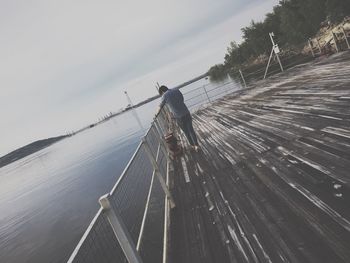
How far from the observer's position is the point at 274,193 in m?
3.80

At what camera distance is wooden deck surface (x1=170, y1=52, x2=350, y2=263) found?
109 inches

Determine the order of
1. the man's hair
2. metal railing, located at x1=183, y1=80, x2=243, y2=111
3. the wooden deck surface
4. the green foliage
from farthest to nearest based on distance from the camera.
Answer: the green foliage < metal railing, located at x1=183, y1=80, x2=243, y2=111 < the man's hair < the wooden deck surface

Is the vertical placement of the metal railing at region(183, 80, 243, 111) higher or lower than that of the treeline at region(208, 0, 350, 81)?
lower

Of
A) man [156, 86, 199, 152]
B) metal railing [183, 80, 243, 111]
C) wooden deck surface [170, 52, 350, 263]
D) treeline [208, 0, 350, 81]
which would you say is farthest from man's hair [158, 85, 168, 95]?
treeline [208, 0, 350, 81]

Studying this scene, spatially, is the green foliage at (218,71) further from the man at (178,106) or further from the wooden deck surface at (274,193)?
the wooden deck surface at (274,193)

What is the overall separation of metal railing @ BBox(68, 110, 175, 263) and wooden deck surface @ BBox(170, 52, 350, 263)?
0.61 m

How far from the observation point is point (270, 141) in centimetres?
587

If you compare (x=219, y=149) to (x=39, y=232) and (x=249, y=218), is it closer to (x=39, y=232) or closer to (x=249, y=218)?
(x=249, y=218)

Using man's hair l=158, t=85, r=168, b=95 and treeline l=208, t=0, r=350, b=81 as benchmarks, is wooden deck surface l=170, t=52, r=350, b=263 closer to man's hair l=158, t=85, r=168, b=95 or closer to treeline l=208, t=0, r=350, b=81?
man's hair l=158, t=85, r=168, b=95

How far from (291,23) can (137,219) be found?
170ft

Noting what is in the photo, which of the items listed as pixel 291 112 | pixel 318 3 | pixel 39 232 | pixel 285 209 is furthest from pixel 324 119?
pixel 318 3

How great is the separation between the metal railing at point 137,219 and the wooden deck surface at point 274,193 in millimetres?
611

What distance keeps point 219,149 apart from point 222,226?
3.49m

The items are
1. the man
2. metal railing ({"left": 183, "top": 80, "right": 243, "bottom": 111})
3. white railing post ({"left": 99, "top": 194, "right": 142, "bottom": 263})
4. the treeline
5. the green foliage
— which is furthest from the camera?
the green foliage
